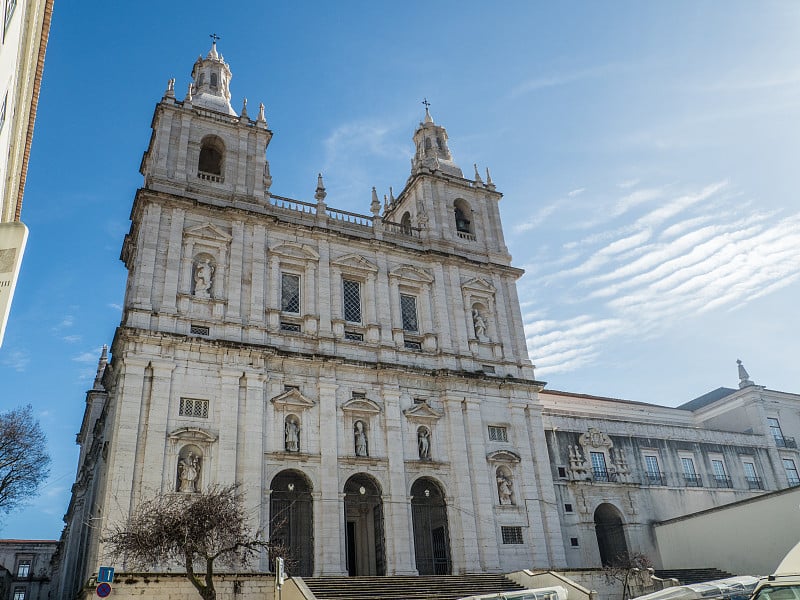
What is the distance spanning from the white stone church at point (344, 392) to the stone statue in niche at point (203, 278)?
0.21 ft

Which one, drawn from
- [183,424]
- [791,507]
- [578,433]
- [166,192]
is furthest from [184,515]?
[791,507]

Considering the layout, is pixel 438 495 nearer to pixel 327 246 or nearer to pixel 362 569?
pixel 362 569

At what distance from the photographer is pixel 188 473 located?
79.9 ft

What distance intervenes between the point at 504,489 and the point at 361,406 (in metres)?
7.65

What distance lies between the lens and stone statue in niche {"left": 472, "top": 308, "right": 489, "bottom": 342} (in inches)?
1340

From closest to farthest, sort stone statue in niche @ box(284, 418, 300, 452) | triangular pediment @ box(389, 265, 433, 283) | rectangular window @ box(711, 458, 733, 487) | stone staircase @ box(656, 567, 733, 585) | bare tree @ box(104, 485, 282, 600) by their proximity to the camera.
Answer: bare tree @ box(104, 485, 282, 600) < stone statue in niche @ box(284, 418, 300, 452) < stone staircase @ box(656, 567, 733, 585) < triangular pediment @ box(389, 265, 433, 283) < rectangular window @ box(711, 458, 733, 487)

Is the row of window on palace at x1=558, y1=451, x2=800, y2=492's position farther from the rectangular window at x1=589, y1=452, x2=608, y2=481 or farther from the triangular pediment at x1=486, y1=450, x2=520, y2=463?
the triangular pediment at x1=486, y1=450, x2=520, y2=463

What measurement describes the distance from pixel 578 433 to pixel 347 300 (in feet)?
47.4

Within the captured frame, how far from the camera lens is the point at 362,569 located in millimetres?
28500

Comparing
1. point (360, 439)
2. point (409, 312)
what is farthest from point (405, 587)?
point (409, 312)

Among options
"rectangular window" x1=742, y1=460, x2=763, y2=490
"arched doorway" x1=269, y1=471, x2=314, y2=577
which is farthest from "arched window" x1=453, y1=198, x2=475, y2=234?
"rectangular window" x1=742, y1=460, x2=763, y2=490

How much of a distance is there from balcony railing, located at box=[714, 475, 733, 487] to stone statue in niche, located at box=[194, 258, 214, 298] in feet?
101

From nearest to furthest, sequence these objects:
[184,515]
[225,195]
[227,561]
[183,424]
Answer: [184,515] < [227,561] < [183,424] < [225,195]

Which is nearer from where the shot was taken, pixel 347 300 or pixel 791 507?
pixel 791 507
